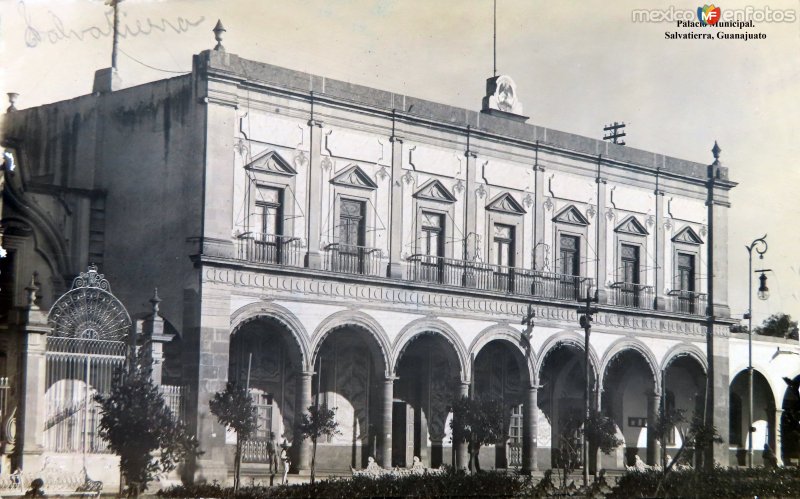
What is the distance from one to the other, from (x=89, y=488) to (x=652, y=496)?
1081 centimetres

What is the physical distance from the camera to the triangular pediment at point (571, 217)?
35.2m

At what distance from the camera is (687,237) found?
38844 mm

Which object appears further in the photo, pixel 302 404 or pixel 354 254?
pixel 354 254

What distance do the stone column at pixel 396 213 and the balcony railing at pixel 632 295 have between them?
846 cm

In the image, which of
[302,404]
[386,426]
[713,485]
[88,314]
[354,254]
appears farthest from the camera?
[354,254]

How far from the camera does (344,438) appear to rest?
99.6 feet

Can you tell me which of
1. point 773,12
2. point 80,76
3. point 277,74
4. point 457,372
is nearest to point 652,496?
point 457,372

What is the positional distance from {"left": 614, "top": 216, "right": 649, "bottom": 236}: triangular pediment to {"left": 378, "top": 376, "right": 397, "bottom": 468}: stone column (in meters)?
10.6

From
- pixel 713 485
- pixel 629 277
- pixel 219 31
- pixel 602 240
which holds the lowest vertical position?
pixel 713 485

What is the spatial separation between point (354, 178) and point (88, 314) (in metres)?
8.20

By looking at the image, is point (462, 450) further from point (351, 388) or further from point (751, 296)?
point (751, 296)

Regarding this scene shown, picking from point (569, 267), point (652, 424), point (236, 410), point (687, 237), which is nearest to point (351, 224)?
point (236, 410)

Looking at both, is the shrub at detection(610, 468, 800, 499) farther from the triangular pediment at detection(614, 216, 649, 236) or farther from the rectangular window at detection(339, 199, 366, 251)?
the triangular pediment at detection(614, 216, 649, 236)
